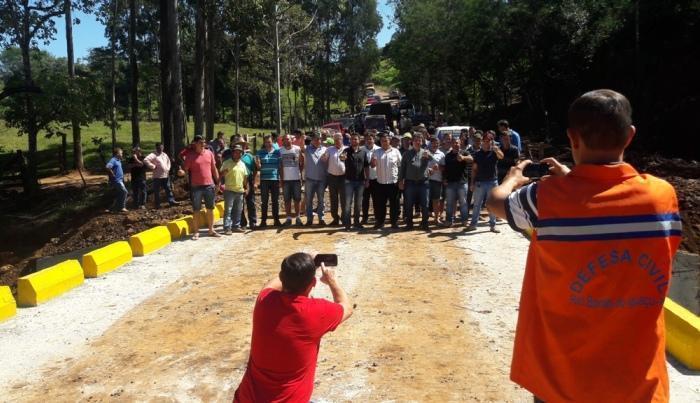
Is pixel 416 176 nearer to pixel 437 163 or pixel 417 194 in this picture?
pixel 417 194

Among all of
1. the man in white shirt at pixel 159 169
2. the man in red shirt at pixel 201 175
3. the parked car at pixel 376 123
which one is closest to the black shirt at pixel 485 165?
the man in red shirt at pixel 201 175

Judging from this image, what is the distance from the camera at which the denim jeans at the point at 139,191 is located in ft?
53.3

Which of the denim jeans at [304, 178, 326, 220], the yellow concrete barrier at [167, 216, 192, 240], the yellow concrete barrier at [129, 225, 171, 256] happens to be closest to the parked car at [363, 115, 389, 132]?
the denim jeans at [304, 178, 326, 220]

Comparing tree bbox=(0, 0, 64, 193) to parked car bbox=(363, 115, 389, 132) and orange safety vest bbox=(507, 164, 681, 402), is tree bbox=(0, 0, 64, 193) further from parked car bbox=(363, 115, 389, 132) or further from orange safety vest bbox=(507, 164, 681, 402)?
orange safety vest bbox=(507, 164, 681, 402)

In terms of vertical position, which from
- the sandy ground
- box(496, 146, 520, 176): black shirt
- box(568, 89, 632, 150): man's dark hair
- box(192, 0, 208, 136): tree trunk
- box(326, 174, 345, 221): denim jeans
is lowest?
the sandy ground

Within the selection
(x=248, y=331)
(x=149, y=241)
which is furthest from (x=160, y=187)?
(x=248, y=331)

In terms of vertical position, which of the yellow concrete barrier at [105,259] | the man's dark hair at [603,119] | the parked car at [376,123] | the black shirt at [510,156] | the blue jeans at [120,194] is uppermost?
the parked car at [376,123]

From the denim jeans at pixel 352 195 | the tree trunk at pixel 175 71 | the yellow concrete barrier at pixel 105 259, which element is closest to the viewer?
the yellow concrete barrier at pixel 105 259

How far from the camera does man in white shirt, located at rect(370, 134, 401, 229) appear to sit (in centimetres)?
1120

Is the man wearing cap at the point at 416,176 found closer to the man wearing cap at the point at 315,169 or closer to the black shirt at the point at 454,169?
the black shirt at the point at 454,169

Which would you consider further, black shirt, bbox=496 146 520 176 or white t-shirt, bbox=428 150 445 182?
white t-shirt, bbox=428 150 445 182

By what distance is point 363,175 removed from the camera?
1130cm

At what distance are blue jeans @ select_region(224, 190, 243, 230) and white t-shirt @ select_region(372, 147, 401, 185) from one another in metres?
2.69

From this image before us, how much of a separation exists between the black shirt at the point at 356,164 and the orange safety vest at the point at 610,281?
9.34m
